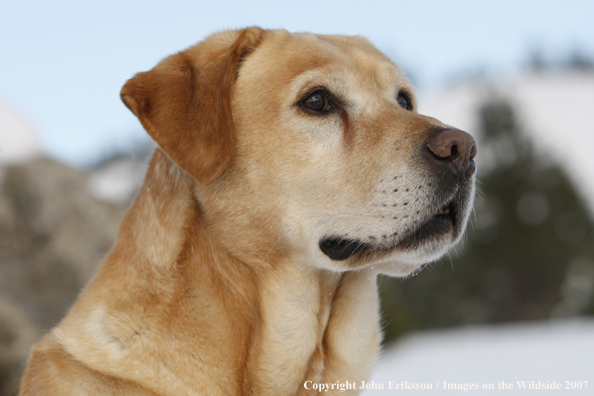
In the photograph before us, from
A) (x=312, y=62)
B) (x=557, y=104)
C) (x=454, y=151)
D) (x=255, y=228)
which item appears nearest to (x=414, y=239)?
(x=454, y=151)

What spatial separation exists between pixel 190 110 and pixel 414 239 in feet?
4.06

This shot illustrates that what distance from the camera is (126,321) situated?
2580 mm

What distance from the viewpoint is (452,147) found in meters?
2.53

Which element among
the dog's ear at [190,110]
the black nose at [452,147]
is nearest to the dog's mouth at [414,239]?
the black nose at [452,147]

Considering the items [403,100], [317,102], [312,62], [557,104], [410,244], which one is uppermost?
[312,62]

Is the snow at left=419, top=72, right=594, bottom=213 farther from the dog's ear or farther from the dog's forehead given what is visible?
the dog's ear

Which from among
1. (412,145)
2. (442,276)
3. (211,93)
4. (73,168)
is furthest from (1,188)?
(442,276)

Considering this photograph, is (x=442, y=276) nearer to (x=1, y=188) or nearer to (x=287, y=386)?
(x=1, y=188)

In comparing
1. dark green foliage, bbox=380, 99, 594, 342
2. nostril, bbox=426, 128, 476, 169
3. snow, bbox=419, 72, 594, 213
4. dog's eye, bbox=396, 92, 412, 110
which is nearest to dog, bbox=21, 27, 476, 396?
nostril, bbox=426, 128, 476, 169

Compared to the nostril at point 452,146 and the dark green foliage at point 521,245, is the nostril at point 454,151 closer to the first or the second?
the nostril at point 452,146

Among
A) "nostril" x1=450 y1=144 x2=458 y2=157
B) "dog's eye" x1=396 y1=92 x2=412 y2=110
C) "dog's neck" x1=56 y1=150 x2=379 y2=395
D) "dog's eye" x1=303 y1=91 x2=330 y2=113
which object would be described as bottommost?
"dog's neck" x1=56 y1=150 x2=379 y2=395

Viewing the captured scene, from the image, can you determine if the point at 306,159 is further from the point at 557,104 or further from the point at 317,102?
the point at 557,104

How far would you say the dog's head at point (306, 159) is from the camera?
2607mm

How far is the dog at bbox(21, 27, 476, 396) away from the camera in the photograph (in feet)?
8.45
